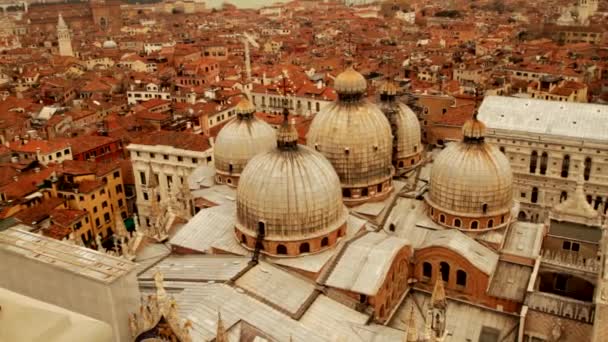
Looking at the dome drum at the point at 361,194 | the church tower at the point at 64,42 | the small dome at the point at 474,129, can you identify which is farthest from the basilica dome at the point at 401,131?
the church tower at the point at 64,42

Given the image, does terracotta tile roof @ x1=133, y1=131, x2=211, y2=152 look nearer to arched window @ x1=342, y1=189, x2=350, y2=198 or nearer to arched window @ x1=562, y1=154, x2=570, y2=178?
arched window @ x1=342, y1=189, x2=350, y2=198

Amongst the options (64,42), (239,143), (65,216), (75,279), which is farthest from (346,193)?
(64,42)

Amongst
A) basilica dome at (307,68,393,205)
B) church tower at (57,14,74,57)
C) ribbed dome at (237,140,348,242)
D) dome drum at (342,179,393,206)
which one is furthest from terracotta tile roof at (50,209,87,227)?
church tower at (57,14,74,57)

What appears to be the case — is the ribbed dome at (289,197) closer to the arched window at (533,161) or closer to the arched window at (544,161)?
the arched window at (533,161)

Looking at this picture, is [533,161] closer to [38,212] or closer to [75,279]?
[38,212]

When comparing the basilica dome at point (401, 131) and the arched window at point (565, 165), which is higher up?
the basilica dome at point (401, 131)
